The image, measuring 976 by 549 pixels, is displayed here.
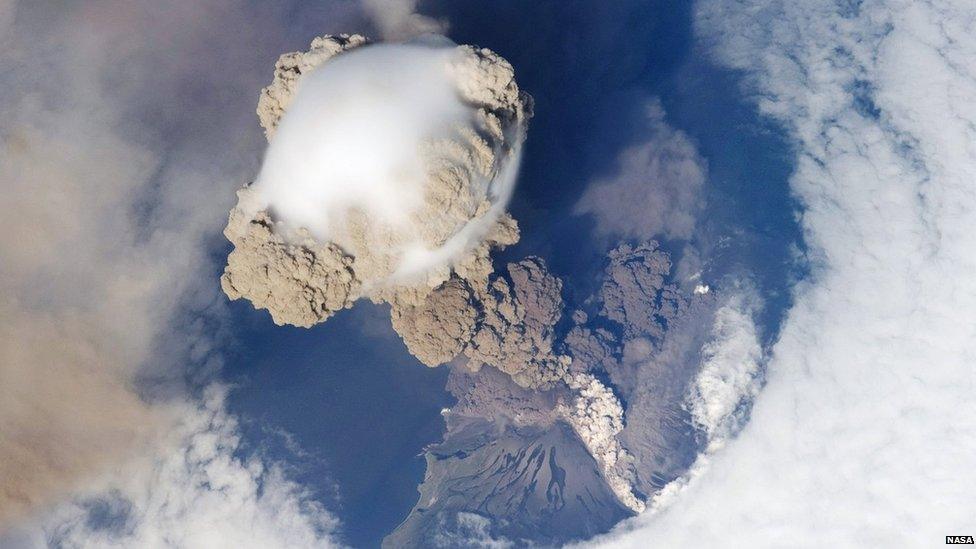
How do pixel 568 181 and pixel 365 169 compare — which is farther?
pixel 568 181

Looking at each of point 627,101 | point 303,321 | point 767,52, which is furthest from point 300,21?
point 767,52

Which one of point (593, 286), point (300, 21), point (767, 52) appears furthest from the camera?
point (767, 52)

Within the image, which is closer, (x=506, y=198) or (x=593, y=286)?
(x=506, y=198)

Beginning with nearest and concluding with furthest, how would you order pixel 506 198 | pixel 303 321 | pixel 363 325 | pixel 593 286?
pixel 303 321
pixel 506 198
pixel 363 325
pixel 593 286

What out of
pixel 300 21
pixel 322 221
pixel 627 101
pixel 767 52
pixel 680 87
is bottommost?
pixel 767 52

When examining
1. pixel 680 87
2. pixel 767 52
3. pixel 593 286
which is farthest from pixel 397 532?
pixel 767 52

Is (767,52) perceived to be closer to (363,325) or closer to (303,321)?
(363,325)

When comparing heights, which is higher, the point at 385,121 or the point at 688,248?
the point at 385,121
